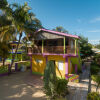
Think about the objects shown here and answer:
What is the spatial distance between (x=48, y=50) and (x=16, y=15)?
628 cm

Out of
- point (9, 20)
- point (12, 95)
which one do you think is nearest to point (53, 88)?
point (12, 95)

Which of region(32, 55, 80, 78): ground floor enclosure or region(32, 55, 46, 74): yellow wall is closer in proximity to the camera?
region(32, 55, 80, 78): ground floor enclosure

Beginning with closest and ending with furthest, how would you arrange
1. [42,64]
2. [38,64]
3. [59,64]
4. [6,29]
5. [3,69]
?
[6,29]
[59,64]
[42,64]
[3,69]
[38,64]

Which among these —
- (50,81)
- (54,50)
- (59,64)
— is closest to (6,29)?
(54,50)

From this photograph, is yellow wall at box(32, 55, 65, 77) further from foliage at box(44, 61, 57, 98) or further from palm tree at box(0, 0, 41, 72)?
foliage at box(44, 61, 57, 98)

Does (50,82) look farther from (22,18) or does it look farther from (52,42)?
(22,18)

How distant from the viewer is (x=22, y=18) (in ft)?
34.4

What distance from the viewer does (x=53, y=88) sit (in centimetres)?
489

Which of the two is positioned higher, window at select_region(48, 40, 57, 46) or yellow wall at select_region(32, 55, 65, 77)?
window at select_region(48, 40, 57, 46)

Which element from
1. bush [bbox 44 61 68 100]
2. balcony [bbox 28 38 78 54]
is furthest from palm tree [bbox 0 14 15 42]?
bush [bbox 44 61 68 100]

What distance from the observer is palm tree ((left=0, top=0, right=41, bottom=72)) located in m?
9.70

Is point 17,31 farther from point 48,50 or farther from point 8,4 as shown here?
point 48,50

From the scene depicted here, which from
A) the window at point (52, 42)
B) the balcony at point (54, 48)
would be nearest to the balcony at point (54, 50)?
the balcony at point (54, 48)

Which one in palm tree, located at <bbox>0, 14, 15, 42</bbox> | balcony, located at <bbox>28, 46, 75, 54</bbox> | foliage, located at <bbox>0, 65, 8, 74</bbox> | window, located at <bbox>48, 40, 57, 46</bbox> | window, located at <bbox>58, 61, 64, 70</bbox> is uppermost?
palm tree, located at <bbox>0, 14, 15, 42</bbox>
